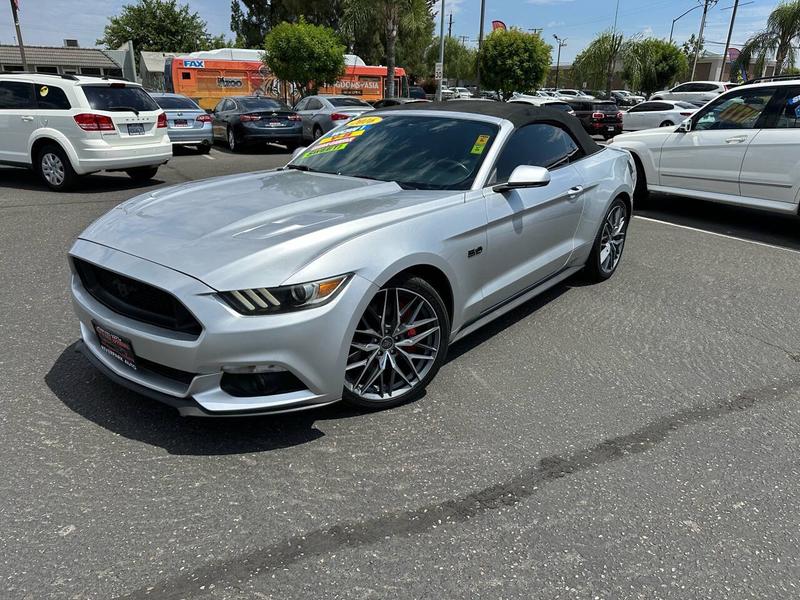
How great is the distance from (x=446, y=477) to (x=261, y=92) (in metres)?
33.0

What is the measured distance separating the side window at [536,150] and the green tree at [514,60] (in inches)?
1246

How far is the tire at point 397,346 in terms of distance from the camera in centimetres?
297

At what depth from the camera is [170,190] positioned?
3.71 meters

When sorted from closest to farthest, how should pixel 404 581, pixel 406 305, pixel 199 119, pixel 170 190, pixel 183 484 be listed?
pixel 404 581
pixel 183 484
pixel 406 305
pixel 170 190
pixel 199 119

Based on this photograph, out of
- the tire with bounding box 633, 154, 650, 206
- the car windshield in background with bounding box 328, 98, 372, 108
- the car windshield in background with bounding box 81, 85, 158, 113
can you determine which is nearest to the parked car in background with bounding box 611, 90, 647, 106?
the car windshield in background with bounding box 328, 98, 372, 108

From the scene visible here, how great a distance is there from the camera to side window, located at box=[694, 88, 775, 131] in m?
7.14

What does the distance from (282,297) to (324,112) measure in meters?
15.0

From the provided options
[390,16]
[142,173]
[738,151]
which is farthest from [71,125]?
[390,16]

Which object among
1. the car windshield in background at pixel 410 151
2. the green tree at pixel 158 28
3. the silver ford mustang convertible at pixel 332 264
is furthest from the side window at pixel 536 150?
the green tree at pixel 158 28

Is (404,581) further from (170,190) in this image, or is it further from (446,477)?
(170,190)

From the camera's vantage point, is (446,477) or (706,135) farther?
(706,135)

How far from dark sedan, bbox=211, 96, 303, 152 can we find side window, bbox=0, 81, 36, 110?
626cm

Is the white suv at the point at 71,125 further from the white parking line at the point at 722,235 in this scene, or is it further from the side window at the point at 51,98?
the white parking line at the point at 722,235

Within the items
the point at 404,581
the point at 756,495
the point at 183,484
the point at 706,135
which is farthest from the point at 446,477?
the point at 706,135
